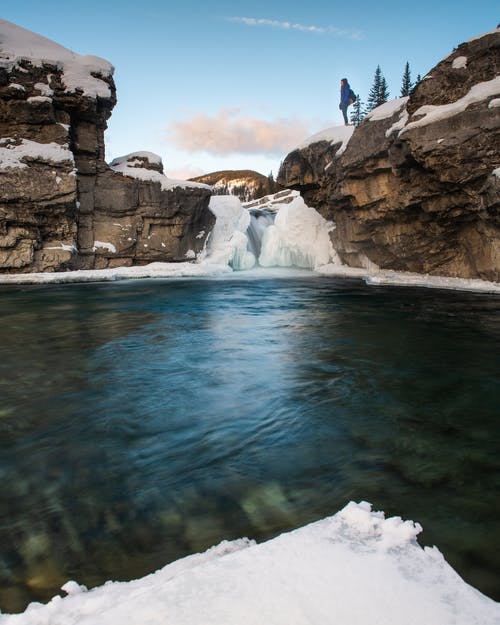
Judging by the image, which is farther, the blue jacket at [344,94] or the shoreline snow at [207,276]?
the blue jacket at [344,94]

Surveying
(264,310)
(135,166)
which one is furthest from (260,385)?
(135,166)

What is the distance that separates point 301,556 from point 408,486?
4.49ft

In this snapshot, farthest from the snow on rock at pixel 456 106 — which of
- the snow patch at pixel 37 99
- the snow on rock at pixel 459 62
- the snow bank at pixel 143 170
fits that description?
the snow patch at pixel 37 99

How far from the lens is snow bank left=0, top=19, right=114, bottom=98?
19438 mm

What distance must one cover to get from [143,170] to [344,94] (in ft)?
38.2

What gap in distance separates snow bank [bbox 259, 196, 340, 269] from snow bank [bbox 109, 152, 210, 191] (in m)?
6.41

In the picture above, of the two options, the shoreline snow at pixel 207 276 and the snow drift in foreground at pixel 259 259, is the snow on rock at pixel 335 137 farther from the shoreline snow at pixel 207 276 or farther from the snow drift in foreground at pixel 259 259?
the shoreline snow at pixel 207 276

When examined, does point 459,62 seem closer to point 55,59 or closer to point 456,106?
point 456,106

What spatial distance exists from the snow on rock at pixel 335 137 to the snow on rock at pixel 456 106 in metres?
5.01

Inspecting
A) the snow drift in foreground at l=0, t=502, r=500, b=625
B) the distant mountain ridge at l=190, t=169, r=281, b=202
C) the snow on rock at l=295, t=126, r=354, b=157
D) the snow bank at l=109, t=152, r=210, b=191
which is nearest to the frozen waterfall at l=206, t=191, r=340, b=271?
the snow bank at l=109, t=152, r=210, b=191

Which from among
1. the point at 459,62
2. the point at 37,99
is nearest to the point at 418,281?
the point at 459,62

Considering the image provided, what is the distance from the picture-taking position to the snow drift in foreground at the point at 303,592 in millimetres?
1325

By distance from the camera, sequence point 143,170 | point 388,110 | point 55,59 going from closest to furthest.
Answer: point 388,110 → point 55,59 → point 143,170

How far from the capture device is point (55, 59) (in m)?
20.2
